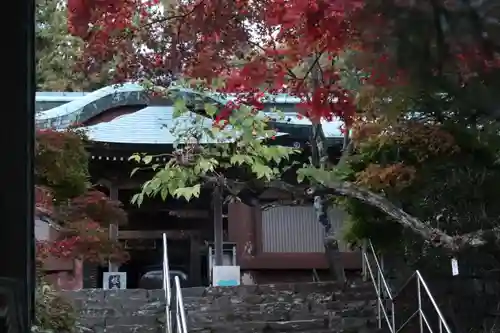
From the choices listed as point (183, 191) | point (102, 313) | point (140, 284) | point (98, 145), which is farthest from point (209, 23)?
point (140, 284)

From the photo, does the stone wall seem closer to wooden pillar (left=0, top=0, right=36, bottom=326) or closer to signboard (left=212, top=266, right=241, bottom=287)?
signboard (left=212, top=266, right=241, bottom=287)

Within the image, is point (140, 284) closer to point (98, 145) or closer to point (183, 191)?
point (98, 145)

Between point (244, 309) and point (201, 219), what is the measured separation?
3.69 m

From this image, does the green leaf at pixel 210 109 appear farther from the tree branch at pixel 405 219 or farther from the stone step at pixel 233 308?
the stone step at pixel 233 308

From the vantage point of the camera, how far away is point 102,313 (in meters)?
6.07

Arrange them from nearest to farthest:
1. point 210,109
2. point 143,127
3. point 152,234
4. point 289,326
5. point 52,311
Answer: point 52,311, point 289,326, point 210,109, point 143,127, point 152,234

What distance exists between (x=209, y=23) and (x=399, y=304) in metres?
4.17

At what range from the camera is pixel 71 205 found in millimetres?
4938

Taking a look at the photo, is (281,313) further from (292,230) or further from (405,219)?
(292,230)

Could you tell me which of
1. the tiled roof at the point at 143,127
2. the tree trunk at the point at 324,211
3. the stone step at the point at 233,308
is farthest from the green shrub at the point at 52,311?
the tree trunk at the point at 324,211

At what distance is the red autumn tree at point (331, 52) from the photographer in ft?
2.75

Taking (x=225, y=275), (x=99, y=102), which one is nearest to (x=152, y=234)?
(x=225, y=275)

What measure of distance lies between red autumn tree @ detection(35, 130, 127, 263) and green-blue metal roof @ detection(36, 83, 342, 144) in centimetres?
226

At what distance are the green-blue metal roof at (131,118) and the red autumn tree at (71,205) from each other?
2262mm
